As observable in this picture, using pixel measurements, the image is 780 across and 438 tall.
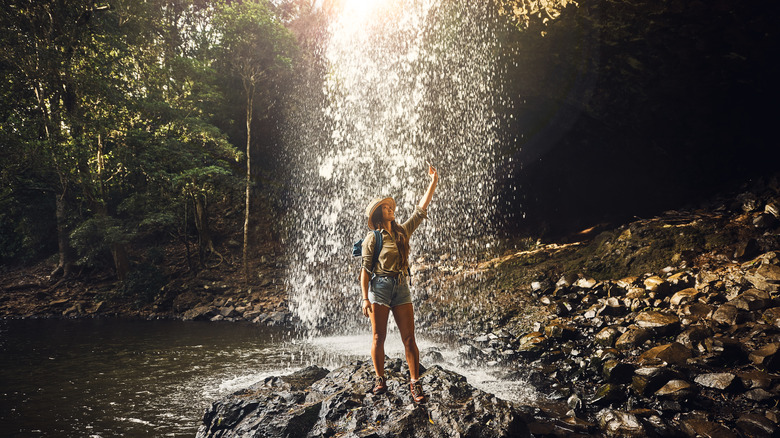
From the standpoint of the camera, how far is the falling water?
1186 centimetres

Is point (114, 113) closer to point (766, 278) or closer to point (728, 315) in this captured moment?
point (728, 315)

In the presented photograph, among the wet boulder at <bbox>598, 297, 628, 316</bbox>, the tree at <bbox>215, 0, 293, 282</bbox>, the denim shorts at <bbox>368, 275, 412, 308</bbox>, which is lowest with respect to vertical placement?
the wet boulder at <bbox>598, 297, 628, 316</bbox>

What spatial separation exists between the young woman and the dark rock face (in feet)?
0.75

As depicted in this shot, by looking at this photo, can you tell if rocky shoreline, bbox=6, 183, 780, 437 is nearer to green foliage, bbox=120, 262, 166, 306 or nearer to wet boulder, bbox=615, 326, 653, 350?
wet boulder, bbox=615, 326, 653, 350

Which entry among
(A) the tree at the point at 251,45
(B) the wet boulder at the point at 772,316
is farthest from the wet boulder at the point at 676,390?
(A) the tree at the point at 251,45

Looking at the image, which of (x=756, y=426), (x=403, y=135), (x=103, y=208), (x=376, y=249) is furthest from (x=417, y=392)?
(x=103, y=208)

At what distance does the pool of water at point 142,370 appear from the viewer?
5.09m

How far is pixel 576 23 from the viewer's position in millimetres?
8812

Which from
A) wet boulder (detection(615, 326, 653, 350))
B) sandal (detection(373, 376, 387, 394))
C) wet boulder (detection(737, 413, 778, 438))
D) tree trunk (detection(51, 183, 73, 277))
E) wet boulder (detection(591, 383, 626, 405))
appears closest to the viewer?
wet boulder (detection(737, 413, 778, 438))

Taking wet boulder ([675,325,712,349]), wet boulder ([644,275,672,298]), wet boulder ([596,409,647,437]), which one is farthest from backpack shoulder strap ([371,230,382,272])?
wet boulder ([644,275,672,298])

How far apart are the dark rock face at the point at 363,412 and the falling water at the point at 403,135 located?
7299 mm

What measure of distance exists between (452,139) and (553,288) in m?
6.90

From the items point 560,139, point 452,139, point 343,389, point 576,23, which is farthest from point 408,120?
point 343,389

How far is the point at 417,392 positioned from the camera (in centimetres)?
402
